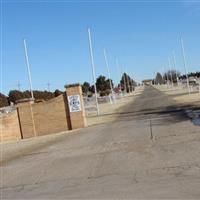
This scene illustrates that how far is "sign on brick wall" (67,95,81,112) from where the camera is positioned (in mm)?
29625

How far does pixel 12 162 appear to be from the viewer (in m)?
17.2

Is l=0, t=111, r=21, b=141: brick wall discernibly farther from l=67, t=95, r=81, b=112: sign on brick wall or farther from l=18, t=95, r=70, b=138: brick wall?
l=67, t=95, r=81, b=112: sign on brick wall

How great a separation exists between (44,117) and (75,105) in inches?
82.4

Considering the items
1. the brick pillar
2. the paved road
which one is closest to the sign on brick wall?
the brick pillar

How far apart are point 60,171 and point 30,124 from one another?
17398mm

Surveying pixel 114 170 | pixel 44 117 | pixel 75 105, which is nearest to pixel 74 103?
pixel 75 105

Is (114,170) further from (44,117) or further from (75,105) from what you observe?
(44,117)

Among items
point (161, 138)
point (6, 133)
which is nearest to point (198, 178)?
point (161, 138)

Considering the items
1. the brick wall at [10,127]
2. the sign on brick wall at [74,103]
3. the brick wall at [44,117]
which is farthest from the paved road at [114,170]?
the brick wall at [10,127]

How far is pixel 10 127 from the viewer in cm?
3058

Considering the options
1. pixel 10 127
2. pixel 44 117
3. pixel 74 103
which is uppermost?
pixel 74 103

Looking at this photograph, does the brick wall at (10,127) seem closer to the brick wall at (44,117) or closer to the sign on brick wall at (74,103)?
the brick wall at (44,117)

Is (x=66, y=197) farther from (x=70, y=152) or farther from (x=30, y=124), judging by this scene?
(x=30, y=124)

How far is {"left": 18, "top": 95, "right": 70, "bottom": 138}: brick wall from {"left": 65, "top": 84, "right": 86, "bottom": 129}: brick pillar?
0.41 meters
